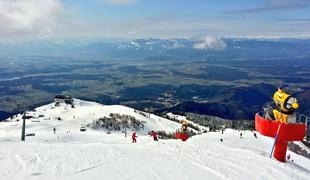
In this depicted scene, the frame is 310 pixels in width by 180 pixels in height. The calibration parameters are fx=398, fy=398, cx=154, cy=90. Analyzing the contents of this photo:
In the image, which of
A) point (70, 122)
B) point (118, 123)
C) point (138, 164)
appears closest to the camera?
point (138, 164)

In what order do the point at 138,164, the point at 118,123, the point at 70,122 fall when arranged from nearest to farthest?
1. the point at 138,164
2. the point at 70,122
3. the point at 118,123

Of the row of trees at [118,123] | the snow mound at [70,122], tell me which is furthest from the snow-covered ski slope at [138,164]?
the row of trees at [118,123]

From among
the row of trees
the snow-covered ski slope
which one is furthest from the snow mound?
the snow-covered ski slope

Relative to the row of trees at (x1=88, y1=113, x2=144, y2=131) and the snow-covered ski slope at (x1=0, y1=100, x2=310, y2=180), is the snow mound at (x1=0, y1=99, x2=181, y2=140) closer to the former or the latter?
the row of trees at (x1=88, y1=113, x2=144, y2=131)

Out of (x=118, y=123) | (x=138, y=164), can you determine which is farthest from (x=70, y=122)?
(x=138, y=164)

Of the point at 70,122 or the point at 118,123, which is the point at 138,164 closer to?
the point at 70,122

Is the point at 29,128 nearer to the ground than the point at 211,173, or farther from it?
nearer to the ground

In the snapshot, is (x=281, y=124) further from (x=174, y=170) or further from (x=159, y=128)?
(x=159, y=128)

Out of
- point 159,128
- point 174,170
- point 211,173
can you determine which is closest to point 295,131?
point 211,173

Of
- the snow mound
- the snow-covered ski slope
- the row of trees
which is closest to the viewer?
the snow-covered ski slope

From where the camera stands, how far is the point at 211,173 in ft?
52.9

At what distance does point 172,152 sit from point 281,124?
17.9 ft

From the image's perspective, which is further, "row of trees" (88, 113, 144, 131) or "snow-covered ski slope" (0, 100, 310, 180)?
"row of trees" (88, 113, 144, 131)

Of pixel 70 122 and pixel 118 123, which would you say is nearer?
pixel 70 122
